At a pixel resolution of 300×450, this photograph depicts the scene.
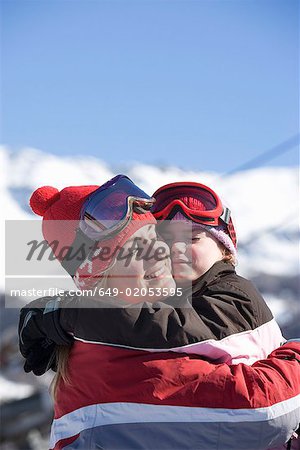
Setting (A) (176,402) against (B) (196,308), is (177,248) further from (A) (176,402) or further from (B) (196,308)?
(A) (176,402)

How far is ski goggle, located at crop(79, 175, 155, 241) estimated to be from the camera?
2287 mm

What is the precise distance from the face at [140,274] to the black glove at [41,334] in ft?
0.60

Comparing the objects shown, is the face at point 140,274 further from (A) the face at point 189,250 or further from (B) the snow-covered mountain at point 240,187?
(B) the snow-covered mountain at point 240,187

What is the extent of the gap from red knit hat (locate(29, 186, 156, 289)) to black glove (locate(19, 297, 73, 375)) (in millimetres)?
128

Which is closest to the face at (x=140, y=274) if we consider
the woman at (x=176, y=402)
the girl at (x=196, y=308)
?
the girl at (x=196, y=308)

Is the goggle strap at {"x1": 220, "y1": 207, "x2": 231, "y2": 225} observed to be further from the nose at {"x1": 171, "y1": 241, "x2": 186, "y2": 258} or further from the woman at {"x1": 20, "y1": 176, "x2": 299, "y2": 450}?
the woman at {"x1": 20, "y1": 176, "x2": 299, "y2": 450}

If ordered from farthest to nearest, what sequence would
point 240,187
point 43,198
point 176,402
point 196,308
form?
point 240,187 < point 43,198 < point 196,308 < point 176,402

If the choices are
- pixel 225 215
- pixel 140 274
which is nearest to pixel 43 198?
pixel 140 274

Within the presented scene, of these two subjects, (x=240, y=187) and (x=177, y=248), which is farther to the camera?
(x=240, y=187)

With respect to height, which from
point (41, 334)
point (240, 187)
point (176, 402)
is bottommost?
point (176, 402)

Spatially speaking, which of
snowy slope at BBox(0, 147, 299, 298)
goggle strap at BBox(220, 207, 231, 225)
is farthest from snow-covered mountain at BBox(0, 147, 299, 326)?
goggle strap at BBox(220, 207, 231, 225)

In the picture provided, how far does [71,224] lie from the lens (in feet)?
7.70

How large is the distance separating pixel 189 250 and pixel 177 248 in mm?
37

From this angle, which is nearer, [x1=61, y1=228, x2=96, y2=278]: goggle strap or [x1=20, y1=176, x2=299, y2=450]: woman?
[x1=20, y1=176, x2=299, y2=450]: woman
